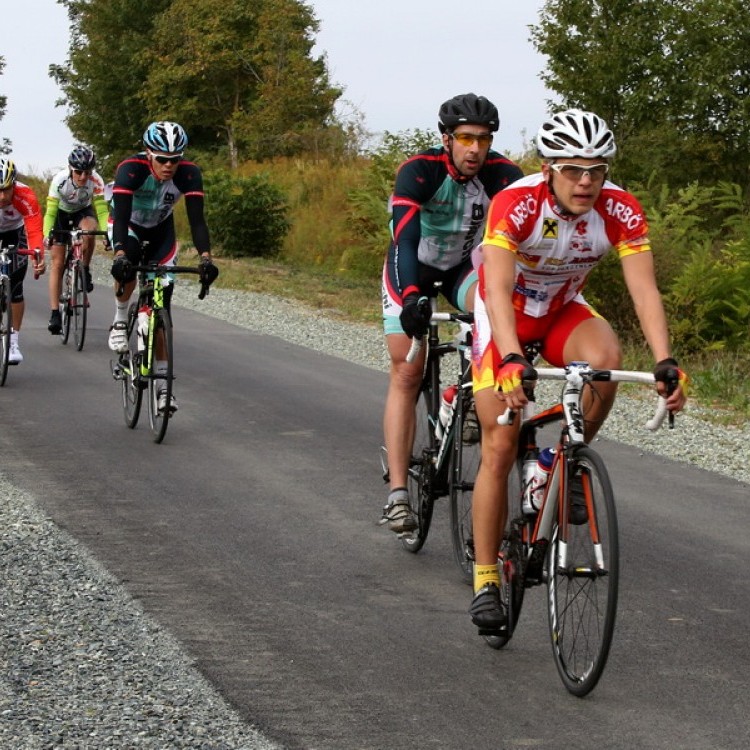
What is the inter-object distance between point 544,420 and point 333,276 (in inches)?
842

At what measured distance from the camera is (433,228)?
24.1ft

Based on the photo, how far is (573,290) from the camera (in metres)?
5.96

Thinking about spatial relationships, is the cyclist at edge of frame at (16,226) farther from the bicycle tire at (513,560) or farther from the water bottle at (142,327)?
the bicycle tire at (513,560)

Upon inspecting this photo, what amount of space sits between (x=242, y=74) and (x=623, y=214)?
58.3 m

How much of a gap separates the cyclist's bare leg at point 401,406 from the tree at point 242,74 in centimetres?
4714

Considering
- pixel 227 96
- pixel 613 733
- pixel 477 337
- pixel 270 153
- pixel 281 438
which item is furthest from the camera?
pixel 227 96

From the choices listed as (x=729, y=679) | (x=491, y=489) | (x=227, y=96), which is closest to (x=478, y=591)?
(x=491, y=489)

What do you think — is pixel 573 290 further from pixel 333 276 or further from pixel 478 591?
pixel 333 276

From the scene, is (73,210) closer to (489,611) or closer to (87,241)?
(87,241)

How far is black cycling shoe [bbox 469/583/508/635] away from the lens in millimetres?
5617

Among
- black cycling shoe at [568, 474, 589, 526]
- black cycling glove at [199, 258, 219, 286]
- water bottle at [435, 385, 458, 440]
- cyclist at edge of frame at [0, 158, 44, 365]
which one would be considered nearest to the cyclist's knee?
water bottle at [435, 385, 458, 440]

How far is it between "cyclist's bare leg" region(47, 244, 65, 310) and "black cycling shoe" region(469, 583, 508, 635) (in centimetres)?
1140

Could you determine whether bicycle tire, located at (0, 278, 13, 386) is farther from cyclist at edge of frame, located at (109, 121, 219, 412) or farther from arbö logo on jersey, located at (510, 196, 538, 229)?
arbö logo on jersey, located at (510, 196, 538, 229)

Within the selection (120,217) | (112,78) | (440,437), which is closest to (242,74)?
A: (112,78)
